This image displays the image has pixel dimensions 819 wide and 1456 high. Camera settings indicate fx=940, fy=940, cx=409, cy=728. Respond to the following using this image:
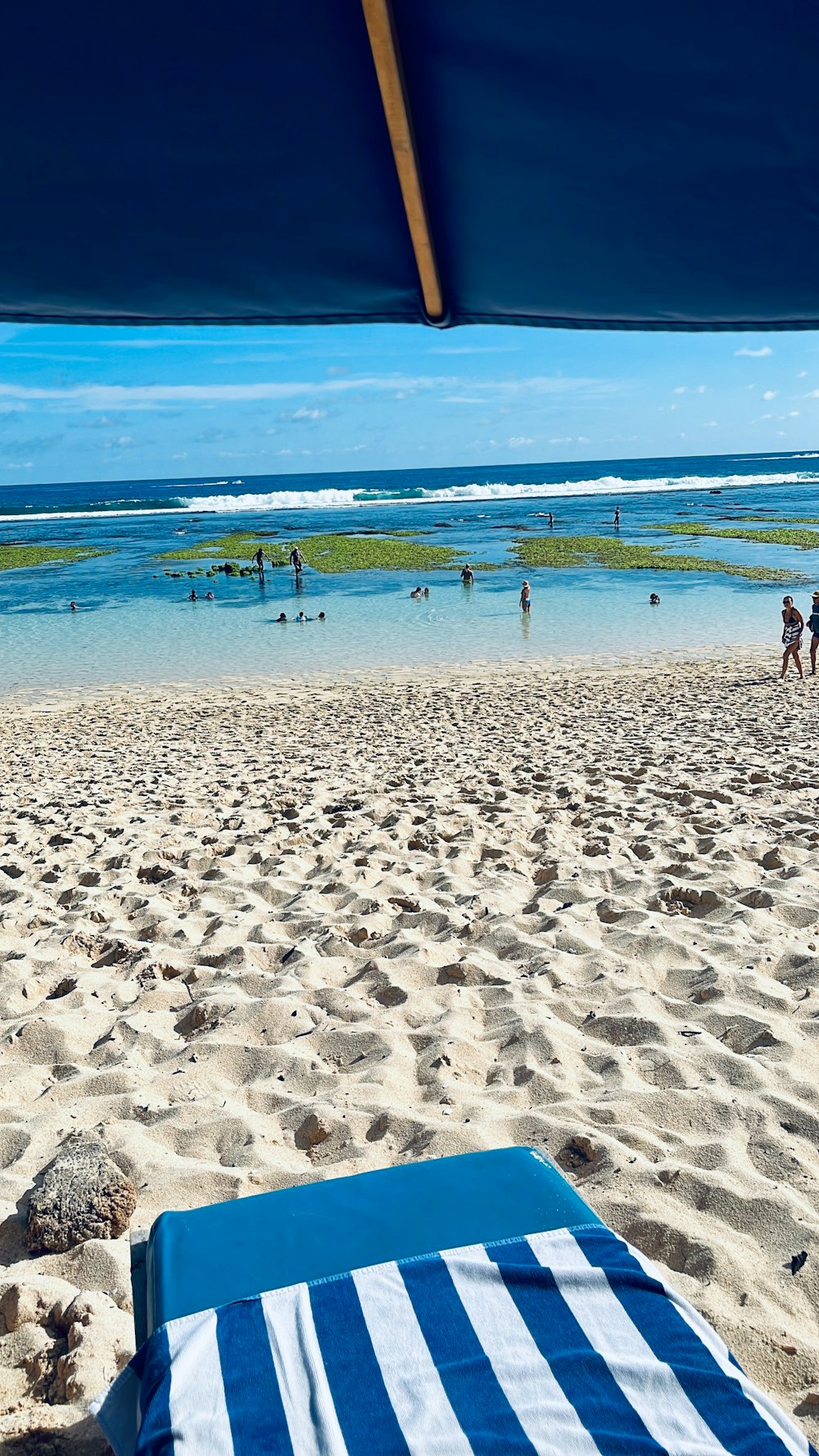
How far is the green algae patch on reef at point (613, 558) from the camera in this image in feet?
94.7

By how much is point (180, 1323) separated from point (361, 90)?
2390 mm

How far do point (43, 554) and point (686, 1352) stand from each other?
4421 centimetres

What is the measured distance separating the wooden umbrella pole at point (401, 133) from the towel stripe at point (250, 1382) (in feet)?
7.51

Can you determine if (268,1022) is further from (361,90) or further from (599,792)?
(599,792)

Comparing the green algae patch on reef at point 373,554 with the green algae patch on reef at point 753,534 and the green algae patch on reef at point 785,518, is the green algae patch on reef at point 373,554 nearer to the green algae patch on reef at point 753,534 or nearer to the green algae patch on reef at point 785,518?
the green algae patch on reef at point 753,534

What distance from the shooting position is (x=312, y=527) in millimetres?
51594

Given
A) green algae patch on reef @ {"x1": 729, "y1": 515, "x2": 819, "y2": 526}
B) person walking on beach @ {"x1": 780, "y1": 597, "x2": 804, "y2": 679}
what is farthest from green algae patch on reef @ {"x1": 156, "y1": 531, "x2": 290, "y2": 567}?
person walking on beach @ {"x1": 780, "y1": 597, "x2": 804, "y2": 679}

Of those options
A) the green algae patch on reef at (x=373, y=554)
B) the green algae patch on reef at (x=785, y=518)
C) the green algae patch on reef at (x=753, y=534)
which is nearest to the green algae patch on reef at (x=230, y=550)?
the green algae patch on reef at (x=373, y=554)

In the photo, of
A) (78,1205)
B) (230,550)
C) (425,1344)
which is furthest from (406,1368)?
(230,550)

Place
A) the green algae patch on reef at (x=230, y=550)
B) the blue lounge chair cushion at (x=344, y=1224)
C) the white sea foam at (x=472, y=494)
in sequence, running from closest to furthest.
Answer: the blue lounge chair cushion at (x=344, y=1224) < the green algae patch on reef at (x=230, y=550) < the white sea foam at (x=472, y=494)

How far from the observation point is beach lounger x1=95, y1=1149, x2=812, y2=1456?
154 centimetres

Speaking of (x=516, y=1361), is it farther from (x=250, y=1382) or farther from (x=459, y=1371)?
(x=250, y=1382)

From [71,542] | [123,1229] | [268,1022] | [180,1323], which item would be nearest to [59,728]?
[268,1022]

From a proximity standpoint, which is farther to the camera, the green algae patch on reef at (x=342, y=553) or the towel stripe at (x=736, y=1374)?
the green algae patch on reef at (x=342, y=553)
